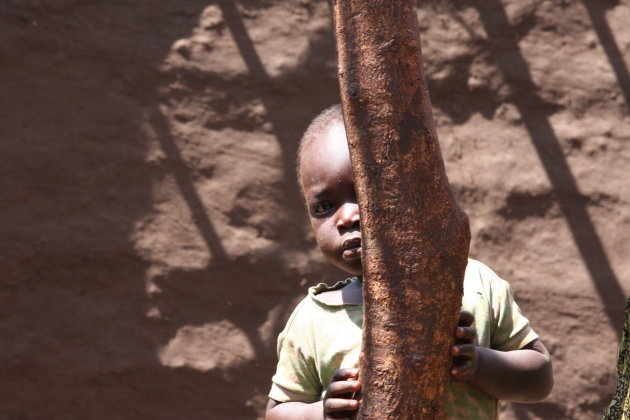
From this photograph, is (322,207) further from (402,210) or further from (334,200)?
(402,210)

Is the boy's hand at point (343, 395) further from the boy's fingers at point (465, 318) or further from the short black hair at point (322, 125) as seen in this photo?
the short black hair at point (322, 125)

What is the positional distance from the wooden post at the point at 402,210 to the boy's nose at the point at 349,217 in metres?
0.40

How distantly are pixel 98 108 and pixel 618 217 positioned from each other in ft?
7.06

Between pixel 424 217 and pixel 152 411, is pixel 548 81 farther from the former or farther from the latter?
pixel 424 217

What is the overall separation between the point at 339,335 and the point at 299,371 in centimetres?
12

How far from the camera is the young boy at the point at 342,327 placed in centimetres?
178

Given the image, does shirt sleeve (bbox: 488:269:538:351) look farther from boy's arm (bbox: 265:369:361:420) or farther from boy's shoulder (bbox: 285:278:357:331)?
boy's arm (bbox: 265:369:361:420)

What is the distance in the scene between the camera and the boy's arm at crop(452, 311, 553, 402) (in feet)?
4.94

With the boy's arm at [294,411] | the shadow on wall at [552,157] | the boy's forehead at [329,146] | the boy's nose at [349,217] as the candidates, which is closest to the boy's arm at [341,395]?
the boy's arm at [294,411]

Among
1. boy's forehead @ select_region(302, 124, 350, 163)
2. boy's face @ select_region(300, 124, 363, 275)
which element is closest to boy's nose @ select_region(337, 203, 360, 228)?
boy's face @ select_region(300, 124, 363, 275)

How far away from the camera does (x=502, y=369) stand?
1.71m

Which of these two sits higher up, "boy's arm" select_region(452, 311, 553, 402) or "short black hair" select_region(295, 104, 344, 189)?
"short black hair" select_region(295, 104, 344, 189)

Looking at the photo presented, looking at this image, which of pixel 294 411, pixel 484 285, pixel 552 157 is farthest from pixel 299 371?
pixel 552 157

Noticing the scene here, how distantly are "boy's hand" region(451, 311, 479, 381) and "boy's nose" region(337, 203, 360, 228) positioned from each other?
385mm
